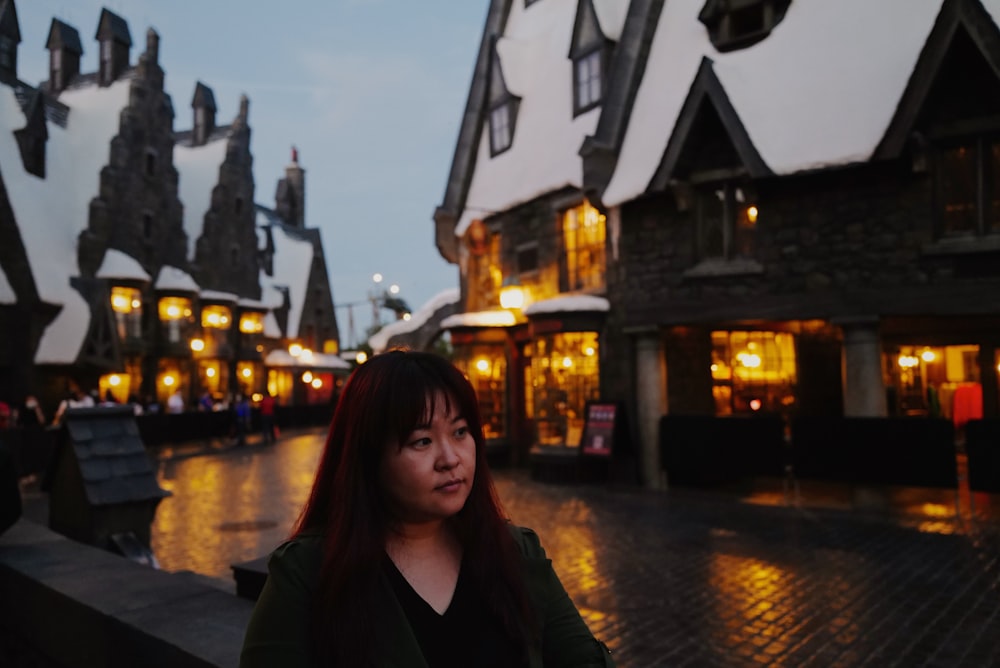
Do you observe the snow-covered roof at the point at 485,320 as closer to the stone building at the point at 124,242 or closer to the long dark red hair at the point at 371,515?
the long dark red hair at the point at 371,515

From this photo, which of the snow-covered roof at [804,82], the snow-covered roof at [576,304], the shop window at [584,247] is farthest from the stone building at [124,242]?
the snow-covered roof at [804,82]

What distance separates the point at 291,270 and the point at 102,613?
147 feet

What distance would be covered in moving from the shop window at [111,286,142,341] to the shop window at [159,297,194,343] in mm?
1537

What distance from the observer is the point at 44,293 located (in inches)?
1040

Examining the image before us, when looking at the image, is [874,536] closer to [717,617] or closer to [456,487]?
[717,617]

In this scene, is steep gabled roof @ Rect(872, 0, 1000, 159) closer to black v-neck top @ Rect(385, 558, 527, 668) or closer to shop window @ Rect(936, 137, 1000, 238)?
shop window @ Rect(936, 137, 1000, 238)

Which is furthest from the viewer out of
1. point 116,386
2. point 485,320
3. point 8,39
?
point 116,386

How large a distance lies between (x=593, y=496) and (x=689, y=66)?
25.9 feet

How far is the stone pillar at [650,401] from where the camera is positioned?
539 inches

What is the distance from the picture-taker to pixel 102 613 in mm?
3652

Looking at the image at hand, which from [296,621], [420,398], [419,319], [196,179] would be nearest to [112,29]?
[196,179]

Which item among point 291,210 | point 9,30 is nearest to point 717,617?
point 9,30

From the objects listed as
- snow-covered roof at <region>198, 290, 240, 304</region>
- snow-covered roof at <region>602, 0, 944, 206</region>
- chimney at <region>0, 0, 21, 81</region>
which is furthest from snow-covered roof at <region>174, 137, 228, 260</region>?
snow-covered roof at <region>602, 0, 944, 206</region>

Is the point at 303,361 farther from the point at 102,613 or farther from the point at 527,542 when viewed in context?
the point at 527,542
